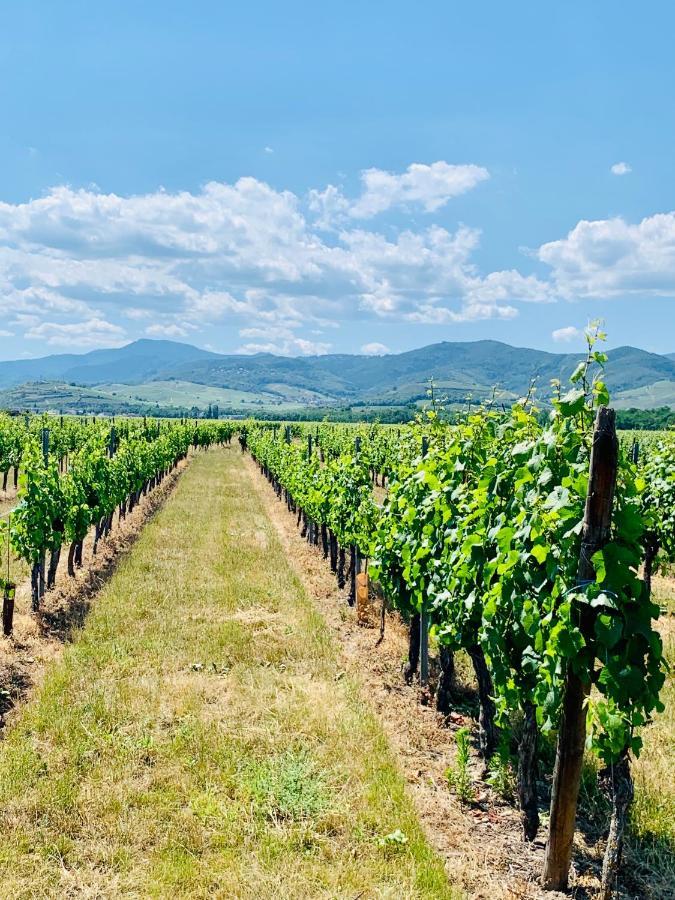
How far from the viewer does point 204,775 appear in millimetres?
6195

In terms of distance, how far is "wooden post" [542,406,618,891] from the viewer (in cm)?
411

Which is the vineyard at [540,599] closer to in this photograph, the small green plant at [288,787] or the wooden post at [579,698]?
the wooden post at [579,698]

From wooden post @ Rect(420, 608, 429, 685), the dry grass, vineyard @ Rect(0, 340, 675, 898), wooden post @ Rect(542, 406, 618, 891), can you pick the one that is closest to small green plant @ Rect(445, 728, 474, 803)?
vineyard @ Rect(0, 340, 675, 898)

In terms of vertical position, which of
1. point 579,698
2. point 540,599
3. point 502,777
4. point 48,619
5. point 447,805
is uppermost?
point 540,599

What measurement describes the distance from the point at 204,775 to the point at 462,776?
8.30ft

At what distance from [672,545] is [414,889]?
9.40 metres

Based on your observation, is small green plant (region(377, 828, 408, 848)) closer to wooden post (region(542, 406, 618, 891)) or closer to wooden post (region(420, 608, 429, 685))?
wooden post (region(542, 406, 618, 891))

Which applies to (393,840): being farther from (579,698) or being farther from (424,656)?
(424,656)

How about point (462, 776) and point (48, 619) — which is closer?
point (462, 776)

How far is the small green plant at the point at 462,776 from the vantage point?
19.6ft

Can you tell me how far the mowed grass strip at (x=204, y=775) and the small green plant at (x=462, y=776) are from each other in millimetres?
568

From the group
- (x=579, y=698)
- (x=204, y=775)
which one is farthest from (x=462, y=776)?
(x=204, y=775)

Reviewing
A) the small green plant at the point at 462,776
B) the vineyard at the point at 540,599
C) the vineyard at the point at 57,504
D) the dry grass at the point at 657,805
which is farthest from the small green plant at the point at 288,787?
the vineyard at the point at 57,504

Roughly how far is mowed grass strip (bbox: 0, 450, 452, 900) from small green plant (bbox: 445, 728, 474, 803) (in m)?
0.57
